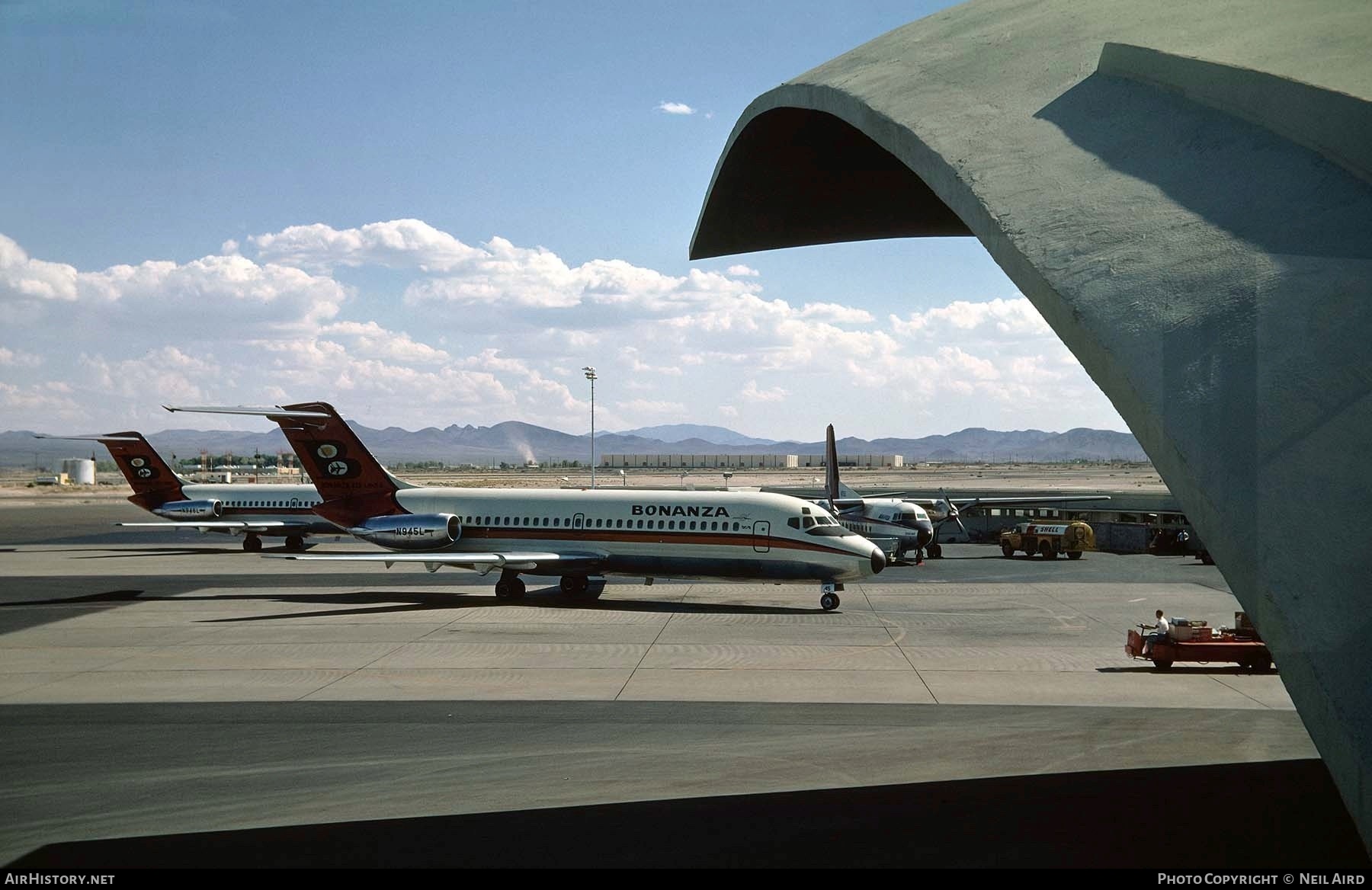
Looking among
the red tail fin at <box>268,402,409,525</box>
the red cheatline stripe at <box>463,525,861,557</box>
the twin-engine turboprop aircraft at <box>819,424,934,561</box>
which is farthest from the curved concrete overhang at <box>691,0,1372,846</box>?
the twin-engine turboprop aircraft at <box>819,424,934,561</box>


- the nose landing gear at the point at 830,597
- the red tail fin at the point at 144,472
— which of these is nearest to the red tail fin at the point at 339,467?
the nose landing gear at the point at 830,597

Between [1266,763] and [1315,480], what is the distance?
7619 mm

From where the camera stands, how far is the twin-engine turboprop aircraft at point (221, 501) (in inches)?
1737

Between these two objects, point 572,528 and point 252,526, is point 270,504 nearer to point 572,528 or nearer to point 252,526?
point 252,526

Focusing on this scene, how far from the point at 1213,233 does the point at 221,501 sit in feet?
147

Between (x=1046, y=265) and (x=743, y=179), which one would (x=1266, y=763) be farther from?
(x=743, y=179)

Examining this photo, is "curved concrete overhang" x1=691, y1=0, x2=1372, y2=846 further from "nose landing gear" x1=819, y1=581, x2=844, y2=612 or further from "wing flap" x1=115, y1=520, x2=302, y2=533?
"wing flap" x1=115, y1=520, x2=302, y2=533

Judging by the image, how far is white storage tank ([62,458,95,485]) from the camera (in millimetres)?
141500

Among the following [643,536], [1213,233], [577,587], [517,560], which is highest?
[1213,233]

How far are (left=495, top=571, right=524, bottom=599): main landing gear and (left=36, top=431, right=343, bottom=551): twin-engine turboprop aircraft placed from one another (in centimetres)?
1626

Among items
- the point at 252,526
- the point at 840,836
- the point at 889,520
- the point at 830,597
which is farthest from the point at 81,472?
the point at 840,836

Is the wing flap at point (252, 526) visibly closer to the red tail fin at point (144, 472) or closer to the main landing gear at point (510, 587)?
the red tail fin at point (144, 472)

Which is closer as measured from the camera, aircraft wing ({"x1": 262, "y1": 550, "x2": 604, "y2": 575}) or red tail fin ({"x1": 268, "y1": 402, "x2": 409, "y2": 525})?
aircraft wing ({"x1": 262, "y1": 550, "x2": 604, "y2": 575})

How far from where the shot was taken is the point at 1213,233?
834cm
